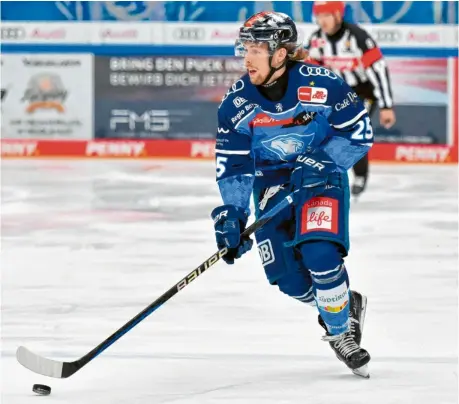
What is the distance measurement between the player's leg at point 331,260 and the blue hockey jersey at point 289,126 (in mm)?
148

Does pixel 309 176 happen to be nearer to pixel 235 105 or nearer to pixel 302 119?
pixel 302 119

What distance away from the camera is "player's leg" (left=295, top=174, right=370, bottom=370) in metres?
4.23

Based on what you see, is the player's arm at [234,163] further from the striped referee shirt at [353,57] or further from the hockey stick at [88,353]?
the striped referee shirt at [353,57]

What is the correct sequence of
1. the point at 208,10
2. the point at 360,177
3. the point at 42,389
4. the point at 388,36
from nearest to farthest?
the point at 42,389 < the point at 360,177 < the point at 388,36 < the point at 208,10

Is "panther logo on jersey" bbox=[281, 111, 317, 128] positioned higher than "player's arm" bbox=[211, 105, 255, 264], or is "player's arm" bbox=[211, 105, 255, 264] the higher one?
"panther logo on jersey" bbox=[281, 111, 317, 128]

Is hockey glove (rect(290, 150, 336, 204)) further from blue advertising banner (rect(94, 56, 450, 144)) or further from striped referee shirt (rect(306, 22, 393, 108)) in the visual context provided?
blue advertising banner (rect(94, 56, 450, 144))

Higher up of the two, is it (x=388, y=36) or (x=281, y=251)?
(x=388, y=36)

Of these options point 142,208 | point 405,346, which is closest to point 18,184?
point 142,208

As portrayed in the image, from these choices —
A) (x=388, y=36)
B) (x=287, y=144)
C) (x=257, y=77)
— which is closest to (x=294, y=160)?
(x=287, y=144)

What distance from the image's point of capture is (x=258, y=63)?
4289 millimetres

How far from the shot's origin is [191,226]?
7.79m

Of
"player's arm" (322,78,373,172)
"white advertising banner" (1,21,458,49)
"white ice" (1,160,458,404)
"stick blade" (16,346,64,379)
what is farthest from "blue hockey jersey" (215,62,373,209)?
"white advertising banner" (1,21,458,49)

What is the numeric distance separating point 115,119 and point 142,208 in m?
2.84

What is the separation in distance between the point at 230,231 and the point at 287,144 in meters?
0.35
